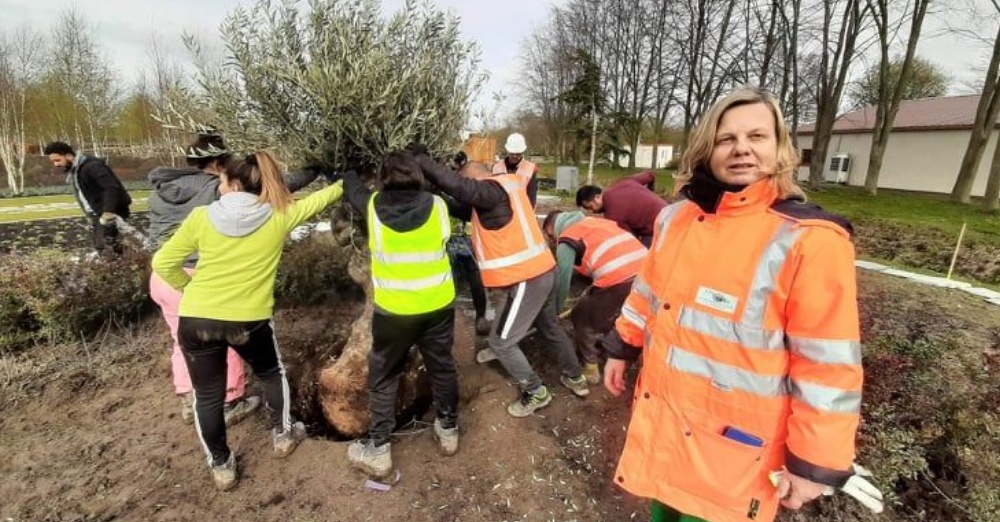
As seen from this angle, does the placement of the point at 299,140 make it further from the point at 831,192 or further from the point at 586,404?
the point at 831,192

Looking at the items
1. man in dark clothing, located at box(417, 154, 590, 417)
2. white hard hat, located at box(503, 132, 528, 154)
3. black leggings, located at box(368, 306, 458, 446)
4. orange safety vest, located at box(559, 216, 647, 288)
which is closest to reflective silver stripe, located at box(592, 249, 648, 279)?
orange safety vest, located at box(559, 216, 647, 288)

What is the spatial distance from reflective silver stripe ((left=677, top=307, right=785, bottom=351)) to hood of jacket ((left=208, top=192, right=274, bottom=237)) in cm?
234

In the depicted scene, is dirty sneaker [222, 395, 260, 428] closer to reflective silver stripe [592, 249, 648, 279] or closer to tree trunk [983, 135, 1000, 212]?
reflective silver stripe [592, 249, 648, 279]

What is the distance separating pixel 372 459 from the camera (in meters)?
2.98

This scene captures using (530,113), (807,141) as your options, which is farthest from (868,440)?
(530,113)

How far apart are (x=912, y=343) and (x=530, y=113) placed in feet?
142

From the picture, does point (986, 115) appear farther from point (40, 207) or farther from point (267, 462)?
point (40, 207)

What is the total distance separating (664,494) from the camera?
1780mm

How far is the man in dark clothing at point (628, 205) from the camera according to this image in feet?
16.8

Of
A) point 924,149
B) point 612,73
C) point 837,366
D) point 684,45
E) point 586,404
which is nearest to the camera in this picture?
point 837,366

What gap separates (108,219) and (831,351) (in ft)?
22.6

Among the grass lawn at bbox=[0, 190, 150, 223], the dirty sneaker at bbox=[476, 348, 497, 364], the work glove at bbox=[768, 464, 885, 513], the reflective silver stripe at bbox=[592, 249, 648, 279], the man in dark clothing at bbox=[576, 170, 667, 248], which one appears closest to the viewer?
the work glove at bbox=[768, 464, 885, 513]

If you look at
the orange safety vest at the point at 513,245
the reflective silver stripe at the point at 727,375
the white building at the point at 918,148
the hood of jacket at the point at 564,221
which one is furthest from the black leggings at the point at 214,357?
the white building at the point at 918,148

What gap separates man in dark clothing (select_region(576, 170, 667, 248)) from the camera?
16.8ft
